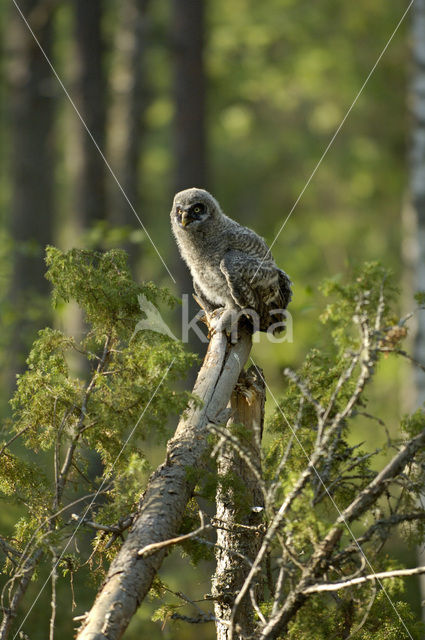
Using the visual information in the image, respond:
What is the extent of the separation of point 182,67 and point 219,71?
6.07 m

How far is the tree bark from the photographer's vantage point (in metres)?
2.85

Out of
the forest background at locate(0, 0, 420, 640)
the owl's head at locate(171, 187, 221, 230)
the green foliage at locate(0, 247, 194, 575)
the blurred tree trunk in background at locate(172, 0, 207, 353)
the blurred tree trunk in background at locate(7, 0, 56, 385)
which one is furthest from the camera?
the blurred tree trunk in background at locate(7, 0, 56, 385)

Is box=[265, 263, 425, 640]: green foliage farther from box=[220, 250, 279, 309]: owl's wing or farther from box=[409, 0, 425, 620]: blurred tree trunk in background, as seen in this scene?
box=[409, 0, 425, 620]: blurred tree trunk in background

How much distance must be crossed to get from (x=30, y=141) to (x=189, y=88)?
3.13 metres

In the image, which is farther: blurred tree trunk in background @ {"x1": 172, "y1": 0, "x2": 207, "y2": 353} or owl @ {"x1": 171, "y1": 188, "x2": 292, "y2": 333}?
blurred tree trunk in background @ {"x1": 172, "y1": 0, "x2": 207, "y2": 353}

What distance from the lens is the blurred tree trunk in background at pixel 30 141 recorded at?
42.5 feet

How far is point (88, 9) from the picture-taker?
12984mm

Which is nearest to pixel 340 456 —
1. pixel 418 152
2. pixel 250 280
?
pixel 250 280

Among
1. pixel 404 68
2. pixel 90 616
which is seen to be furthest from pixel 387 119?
pixel 90 616

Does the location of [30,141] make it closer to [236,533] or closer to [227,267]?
[227,267]

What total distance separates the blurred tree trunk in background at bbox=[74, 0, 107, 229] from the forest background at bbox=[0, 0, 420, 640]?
26mm

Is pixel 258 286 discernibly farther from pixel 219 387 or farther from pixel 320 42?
pixel 320 42

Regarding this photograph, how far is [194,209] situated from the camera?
5.77 meters

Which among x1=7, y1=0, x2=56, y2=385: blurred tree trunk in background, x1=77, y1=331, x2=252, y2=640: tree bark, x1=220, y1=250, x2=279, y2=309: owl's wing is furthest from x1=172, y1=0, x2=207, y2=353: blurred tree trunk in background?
x1=77, y1=331, x2=252, y2=640: tree bark
